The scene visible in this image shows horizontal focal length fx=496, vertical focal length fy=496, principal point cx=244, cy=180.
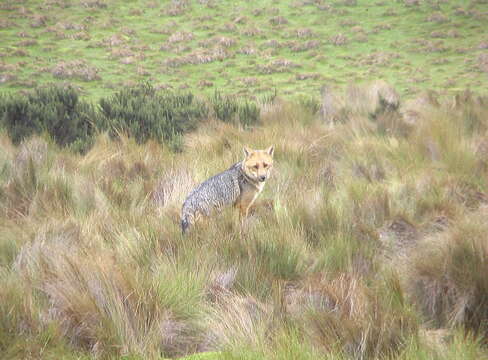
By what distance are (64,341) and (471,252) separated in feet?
8.43

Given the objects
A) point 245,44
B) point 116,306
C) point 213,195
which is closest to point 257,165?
point 213,195

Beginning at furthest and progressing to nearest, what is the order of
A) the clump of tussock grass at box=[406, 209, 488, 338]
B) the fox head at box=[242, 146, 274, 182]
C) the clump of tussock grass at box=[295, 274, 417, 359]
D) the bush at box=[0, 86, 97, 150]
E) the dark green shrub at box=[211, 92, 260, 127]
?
the dark green shrub at box=[211, 92, 260, 127] → the bush at box=[0, 86, 97, 150] → the fox head at box=[242, 146, 274, 182] → the clump of tussock grass at box=[406, 209, 488, 338] → the clump of tussock grass at box=[295, 274, 417, 359]

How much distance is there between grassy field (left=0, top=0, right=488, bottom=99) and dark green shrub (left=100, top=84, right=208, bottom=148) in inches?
202

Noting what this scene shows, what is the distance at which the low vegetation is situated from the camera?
269cm

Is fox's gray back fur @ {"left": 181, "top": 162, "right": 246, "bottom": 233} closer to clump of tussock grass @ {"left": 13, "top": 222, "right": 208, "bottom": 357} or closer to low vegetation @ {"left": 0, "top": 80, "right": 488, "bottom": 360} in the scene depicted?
low vegetation @ {"left": 0, "top": 80, "right": 488, "bottom": 360}

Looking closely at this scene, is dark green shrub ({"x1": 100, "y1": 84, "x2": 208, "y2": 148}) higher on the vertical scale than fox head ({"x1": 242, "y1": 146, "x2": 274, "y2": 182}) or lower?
lower

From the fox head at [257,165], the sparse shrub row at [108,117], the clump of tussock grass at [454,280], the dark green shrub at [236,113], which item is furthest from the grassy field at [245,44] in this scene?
the clump of tussock grass at [454,280]

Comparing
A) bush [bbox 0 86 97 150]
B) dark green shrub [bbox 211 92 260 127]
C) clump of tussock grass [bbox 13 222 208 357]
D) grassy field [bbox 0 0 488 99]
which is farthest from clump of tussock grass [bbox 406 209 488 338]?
grassy field [bbox 0 0 488 99]

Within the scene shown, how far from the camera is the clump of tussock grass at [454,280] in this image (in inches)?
119

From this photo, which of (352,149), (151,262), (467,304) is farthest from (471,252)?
(352,149)

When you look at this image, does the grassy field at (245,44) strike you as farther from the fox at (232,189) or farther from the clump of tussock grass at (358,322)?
the clump of tussock grass at (358,322)

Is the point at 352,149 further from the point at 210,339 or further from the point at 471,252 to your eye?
the point at 210,339

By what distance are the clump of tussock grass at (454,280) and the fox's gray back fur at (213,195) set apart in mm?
2037

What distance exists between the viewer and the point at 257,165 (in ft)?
17.3
